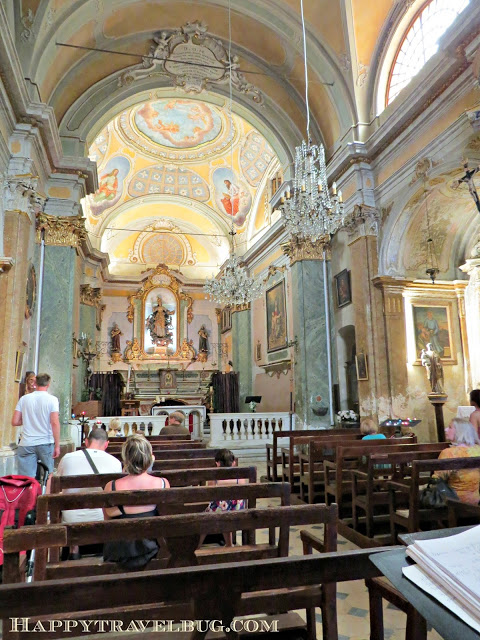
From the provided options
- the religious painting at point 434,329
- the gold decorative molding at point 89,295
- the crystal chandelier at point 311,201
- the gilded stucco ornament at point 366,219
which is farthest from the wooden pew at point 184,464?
the gold decorative molding at point 89,295

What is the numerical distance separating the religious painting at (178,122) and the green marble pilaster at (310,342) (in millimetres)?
7816

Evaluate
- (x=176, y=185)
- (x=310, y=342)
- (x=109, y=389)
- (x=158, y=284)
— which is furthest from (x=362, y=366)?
(x=158, y=284)

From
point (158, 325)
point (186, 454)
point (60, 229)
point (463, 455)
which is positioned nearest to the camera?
point (463, 455)

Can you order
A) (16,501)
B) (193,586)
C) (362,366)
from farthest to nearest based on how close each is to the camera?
(362,366) → (16,501) → (193,586)

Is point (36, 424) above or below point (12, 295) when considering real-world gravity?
below

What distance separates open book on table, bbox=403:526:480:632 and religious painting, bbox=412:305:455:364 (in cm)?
977

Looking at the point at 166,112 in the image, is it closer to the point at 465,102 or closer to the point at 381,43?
the point at 381,43

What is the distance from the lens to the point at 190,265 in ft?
77.2

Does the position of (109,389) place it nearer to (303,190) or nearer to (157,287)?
(157,287)

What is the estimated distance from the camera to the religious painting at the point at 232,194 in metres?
19.3

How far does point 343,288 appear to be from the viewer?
11773 millimetres

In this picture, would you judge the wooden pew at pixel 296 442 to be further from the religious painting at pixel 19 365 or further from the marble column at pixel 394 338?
the religious painting at pixel 19 365

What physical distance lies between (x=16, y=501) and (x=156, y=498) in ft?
4.11

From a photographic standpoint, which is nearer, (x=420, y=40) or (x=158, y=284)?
(x=420, y=40)
